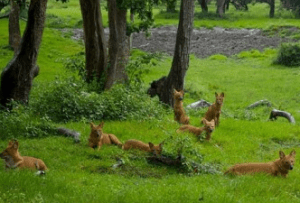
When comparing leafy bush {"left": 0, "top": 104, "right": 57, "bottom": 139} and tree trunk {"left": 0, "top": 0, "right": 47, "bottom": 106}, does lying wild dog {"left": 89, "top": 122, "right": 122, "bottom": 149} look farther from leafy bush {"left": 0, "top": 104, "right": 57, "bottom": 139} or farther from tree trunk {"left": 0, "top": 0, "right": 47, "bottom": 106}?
tree trunk {"left": 0, "top": 0, "right": 47, "bottom": 106}

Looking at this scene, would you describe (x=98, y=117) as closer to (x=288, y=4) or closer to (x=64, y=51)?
(x=64, y=51)

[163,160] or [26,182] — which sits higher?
[26,182]

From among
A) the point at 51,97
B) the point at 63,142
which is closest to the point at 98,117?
the point at 51,97

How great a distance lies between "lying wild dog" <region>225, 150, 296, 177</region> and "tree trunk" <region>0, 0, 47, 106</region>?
349 inches

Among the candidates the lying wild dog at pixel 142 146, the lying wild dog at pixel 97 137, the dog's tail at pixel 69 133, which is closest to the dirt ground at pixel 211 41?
the dog's tail at pixel 69 133

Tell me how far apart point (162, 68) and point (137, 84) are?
22.5m

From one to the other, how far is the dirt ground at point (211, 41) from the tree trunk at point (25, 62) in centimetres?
3421

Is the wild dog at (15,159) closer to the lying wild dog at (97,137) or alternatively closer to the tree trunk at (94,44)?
the lying wild dog at (97,137)

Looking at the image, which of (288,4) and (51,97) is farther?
(288,4)

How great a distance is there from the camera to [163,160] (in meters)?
14.9

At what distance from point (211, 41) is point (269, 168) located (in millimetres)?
49773

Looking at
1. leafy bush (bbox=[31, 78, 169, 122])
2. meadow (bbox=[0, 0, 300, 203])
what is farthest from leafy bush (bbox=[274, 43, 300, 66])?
leafy bush (bbox=[31, 78, 169, 122])

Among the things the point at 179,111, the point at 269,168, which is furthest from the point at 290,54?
the point at 269,168

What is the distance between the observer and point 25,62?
19.7 metres
